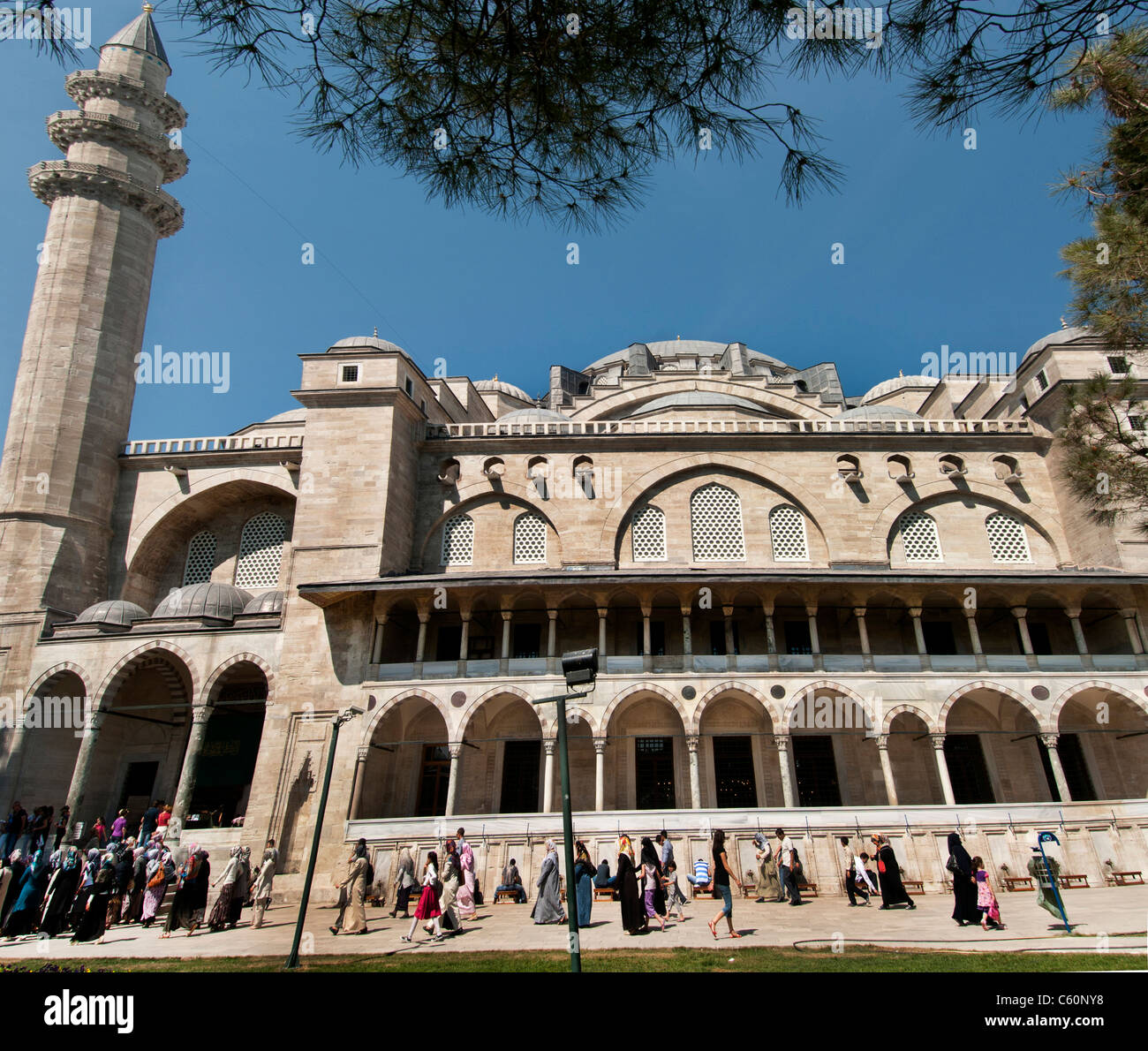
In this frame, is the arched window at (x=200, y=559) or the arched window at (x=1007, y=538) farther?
the arched window at (x=200, y=559)

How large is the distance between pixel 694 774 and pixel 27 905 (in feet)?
41.1

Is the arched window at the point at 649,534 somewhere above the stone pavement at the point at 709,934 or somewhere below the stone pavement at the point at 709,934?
above

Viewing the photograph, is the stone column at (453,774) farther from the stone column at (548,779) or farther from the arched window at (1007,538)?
the arched window at (1007,538)

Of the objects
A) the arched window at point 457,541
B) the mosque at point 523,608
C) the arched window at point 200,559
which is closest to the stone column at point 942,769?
the mosque at point 523,608

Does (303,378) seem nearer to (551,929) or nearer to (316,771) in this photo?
(316,771)

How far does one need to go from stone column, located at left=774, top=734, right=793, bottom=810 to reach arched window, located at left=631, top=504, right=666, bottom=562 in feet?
19.6

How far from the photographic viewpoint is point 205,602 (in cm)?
2108

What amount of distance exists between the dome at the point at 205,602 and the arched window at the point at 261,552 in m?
1.65

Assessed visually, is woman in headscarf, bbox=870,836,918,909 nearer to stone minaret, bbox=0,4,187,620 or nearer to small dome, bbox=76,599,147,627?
small dome, bbox=76,599,147,627

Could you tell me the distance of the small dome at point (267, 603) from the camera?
20978 mm

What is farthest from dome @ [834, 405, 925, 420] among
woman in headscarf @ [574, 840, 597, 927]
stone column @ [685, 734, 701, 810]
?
woman in headscarf @ [574, 840, 597, 927]

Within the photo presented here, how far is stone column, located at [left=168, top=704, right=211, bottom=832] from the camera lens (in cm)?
1822

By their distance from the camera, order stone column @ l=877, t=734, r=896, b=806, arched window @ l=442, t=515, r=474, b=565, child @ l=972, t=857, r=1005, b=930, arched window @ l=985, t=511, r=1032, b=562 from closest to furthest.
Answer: child @ l=972, t=857, r=1005, b=930
stone column @ l=877, t=734, r=896, b=806
arched window @ l=985, t=511, r=1032, b=562
arched window @ l=442, t=515, r=474, b=565

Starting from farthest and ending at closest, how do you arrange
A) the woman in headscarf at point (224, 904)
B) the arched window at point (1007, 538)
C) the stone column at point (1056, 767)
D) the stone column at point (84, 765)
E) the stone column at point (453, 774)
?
the arched window at point (1007, 538) → the stone column at point (84, 765) → the stone column at point (453, 774) → the stone column at point (1056, 767) → the woman in headscarf at point (224, 904)
